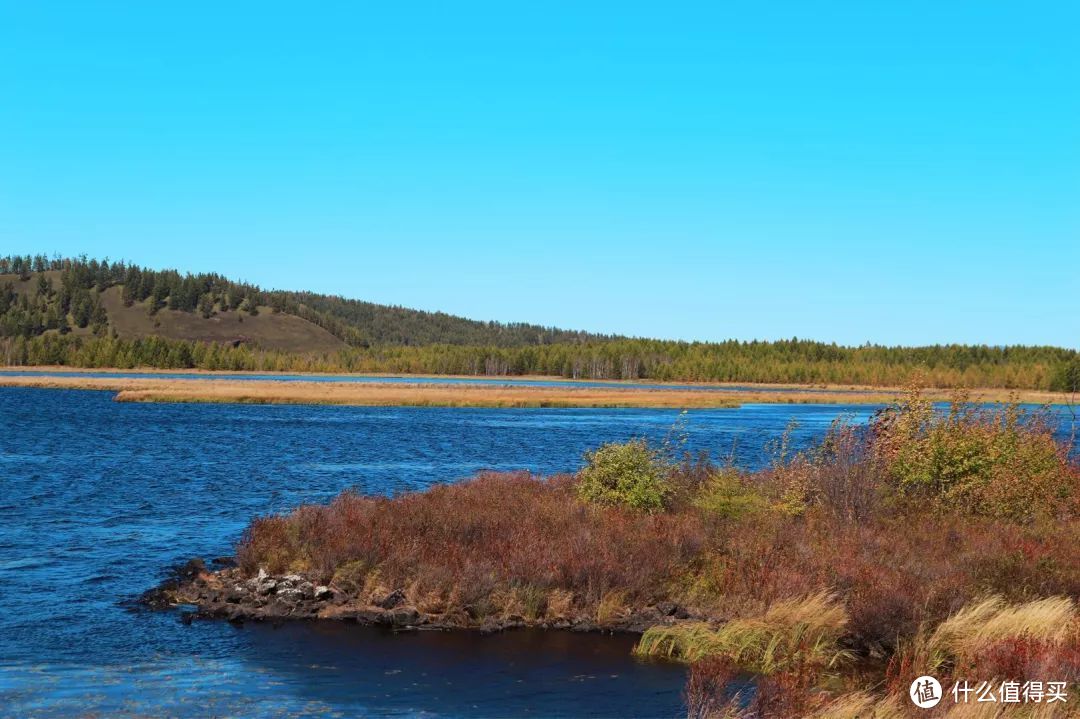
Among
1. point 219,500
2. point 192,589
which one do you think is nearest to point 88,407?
point 219,500

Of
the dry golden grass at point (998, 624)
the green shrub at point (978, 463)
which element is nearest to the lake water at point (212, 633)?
the dry golden grass at point (998, 624)

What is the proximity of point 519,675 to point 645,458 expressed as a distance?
1175cm

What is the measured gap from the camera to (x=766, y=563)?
66.9 ft

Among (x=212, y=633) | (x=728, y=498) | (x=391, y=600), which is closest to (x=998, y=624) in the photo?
(x=728, y=498)

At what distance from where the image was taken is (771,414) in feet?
367

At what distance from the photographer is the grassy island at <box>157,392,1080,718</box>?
16.1 m

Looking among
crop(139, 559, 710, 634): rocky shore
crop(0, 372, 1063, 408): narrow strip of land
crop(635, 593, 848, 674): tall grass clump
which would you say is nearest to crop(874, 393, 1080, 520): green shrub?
crop(635, 593, 848, 674): tall grass clump

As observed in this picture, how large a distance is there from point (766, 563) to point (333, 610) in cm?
942

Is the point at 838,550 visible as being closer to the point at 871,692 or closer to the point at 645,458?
the point at 871,692

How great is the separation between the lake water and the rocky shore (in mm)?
445

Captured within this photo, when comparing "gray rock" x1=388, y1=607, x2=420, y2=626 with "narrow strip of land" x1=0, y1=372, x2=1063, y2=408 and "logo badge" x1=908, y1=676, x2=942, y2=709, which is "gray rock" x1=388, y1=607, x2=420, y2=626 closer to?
"logo badge" x1=908, y1=676, x2=942, y2=709

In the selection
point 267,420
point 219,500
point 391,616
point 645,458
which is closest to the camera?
point 391,616

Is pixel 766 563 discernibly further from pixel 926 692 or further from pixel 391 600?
pixel 391 600

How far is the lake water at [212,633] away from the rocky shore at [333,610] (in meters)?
0.44
